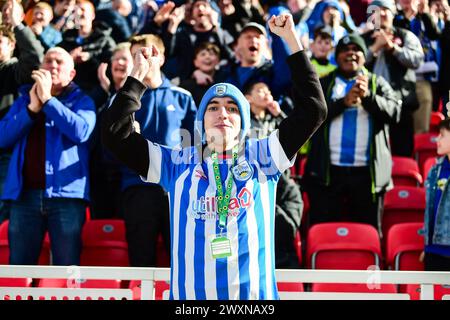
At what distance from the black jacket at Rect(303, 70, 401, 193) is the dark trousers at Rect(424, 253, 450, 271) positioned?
1.06m

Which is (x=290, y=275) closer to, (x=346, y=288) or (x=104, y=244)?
(x=346, y=288)

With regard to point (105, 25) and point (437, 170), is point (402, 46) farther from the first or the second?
point (105, 25)

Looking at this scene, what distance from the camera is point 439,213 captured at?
584 cm

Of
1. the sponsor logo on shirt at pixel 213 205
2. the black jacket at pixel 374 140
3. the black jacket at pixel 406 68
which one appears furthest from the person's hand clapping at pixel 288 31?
the black jacket at pixel 406 68

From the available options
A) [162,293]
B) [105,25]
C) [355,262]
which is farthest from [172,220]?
[105,25]

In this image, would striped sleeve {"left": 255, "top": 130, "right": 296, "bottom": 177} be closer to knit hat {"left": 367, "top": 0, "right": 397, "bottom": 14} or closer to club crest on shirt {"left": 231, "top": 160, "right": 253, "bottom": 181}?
club crest on shirt {"left": 231, "top": 160, "right": 253, "bottom": 181}

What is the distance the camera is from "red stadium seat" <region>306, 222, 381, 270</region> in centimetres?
628

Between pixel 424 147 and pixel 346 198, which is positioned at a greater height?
pixel 424 147

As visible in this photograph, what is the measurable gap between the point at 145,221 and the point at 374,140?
217cm

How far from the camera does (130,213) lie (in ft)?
20.2

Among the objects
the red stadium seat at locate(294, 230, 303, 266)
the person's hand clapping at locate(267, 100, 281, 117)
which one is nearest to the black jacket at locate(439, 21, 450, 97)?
the person's hand clapping at locate(267, 100, 281, 117)

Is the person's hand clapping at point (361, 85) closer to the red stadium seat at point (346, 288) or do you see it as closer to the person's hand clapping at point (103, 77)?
the red stadium seat at point (346, 288)

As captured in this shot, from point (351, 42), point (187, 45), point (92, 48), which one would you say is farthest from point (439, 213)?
point (92, 48)
